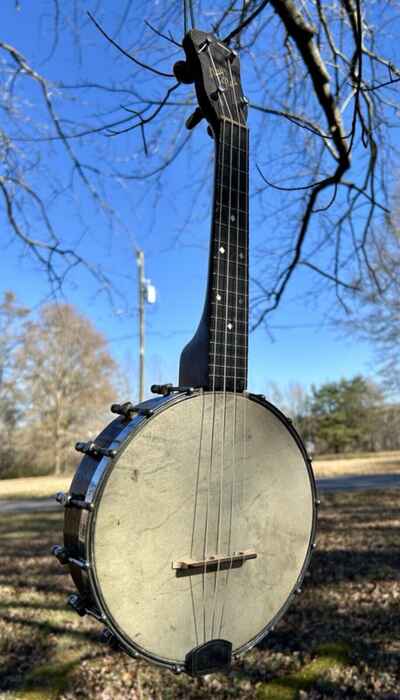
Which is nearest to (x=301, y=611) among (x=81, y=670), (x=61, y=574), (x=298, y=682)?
(x=298, y=682)

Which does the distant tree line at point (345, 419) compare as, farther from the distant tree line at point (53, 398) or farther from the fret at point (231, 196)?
the fret at point (231, 196)

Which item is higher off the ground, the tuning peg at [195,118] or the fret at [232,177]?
the tuning peg at [195,118]

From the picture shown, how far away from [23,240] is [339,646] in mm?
3713

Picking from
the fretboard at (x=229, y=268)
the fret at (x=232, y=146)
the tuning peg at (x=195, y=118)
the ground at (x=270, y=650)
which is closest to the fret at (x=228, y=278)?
the fretboard at (x=229, y=268)

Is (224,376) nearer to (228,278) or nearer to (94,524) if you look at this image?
(228,278)

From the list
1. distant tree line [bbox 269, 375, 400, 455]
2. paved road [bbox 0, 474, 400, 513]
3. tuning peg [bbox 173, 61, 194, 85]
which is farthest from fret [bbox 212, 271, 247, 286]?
distant tree line [bbox 269, 375, 400, 455]

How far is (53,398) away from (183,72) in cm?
2494

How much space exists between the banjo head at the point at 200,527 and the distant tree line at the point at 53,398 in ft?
69.8

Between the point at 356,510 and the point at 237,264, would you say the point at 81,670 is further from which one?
the point at 356,510

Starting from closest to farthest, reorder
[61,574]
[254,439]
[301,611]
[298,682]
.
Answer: [254,439]
[298,682]
[301,611]
[61,574]

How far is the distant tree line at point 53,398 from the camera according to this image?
76.4ft

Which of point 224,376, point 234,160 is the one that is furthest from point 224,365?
point 234,160

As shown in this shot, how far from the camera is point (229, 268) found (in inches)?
57.1

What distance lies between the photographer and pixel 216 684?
2.93 m
